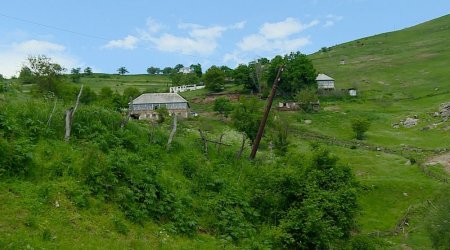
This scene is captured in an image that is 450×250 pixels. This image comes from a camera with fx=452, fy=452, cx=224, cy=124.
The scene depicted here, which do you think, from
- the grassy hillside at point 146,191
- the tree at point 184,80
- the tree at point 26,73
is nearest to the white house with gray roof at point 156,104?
the tree at point 26,73

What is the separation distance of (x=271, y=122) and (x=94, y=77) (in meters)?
130

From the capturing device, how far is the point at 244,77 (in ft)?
390

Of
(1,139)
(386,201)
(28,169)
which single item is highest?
(1,139)

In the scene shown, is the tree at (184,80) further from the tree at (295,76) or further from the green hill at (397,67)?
the green hill at (397,67)

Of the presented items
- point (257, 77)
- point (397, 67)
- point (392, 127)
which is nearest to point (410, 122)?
point (392, 127)

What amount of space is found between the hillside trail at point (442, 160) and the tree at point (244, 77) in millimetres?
65937

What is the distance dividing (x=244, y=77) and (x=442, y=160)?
2708 inches

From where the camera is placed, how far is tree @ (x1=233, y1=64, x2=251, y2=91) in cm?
11888

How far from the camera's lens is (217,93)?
121438 millimetres

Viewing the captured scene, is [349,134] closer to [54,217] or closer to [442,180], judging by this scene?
[442,180]

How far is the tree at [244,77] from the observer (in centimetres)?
11888

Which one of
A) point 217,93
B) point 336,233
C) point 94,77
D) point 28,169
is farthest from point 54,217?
point 94,77

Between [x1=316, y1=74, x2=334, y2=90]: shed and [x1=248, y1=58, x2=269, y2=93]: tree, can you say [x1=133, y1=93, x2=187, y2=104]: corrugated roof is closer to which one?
[x1=248, y1=58, x2=269, y2=93]: tree

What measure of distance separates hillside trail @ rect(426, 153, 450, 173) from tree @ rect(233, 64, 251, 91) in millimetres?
65937
